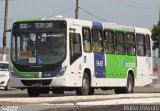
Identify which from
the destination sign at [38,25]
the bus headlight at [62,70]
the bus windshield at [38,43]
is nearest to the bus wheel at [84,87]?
the bus headlight at [62,70]

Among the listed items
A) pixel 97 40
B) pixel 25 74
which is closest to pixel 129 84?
pixel 97 40

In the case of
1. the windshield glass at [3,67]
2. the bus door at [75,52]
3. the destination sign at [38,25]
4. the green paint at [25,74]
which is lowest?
the green paint at [25,74]

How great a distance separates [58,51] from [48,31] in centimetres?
91

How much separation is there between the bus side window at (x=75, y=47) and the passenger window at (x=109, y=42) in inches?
95.9

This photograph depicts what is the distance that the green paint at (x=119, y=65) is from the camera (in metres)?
30.3

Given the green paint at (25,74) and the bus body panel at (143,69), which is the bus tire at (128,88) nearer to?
the bus body panel at (143,69)

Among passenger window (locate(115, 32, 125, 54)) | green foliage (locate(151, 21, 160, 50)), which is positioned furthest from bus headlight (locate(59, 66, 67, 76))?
green foliage (locate(151, 21, 160, 50))

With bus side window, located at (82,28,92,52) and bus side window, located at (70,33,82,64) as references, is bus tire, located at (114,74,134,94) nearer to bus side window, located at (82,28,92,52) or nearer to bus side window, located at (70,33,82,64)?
bus side window, located at (82,28,92,52)

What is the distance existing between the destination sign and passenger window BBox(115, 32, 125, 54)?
4.28 meters

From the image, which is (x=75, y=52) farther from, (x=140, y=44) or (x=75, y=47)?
(x=140, y=44)

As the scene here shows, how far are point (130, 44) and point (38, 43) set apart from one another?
249 inches

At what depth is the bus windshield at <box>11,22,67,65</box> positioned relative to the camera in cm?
2695

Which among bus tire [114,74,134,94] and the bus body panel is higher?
the bus body panel

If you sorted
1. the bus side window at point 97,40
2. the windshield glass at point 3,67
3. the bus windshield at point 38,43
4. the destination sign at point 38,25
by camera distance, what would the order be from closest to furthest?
the bus windshield at point 38,43, the destination sign at point 38,25, the bus side window at point 97,40, the windshield glass at point 3,67
